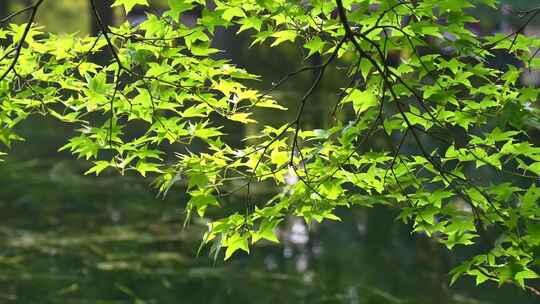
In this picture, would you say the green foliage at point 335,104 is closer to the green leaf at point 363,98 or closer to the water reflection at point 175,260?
the green leaf at point 363,98

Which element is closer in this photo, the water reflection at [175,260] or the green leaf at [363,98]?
the green leaf at [363,98]

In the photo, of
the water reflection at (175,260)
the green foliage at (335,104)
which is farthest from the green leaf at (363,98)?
the water reflection at (175,260)

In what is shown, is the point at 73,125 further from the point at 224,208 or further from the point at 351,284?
the point at 351,284

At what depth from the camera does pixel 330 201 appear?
2771 mm

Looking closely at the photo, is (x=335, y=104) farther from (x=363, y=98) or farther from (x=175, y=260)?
(x=175, y=260)

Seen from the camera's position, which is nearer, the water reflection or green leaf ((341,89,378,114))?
green leaf ((341,89,378,114))

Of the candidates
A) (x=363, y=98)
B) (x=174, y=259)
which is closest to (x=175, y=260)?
(x=174, y=259)

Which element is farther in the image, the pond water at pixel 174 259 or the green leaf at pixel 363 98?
the pond water at pixel 174 259

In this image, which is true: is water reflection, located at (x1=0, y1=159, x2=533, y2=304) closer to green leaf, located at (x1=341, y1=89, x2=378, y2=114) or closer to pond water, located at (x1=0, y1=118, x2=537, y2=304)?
pond water, located at (x1=0, y1=118, x2=537, y2=304)

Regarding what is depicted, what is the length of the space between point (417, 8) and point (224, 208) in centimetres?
632

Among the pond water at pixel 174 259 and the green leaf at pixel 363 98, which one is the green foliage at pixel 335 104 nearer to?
the green leaf at pixel 363 98

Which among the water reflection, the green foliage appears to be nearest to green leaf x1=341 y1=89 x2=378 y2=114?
the green foliage

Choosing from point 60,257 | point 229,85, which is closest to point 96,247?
point 60,257

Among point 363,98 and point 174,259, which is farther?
point 174,259
